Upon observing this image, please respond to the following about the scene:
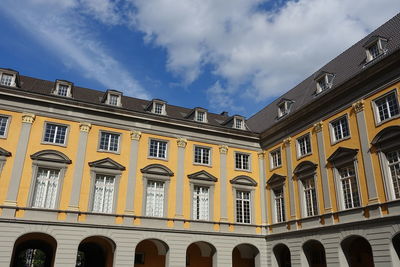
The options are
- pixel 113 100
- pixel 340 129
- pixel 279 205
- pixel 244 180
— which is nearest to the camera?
pixel 340 129

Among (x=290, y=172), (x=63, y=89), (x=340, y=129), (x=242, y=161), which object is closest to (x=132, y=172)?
(x=63, y=89)

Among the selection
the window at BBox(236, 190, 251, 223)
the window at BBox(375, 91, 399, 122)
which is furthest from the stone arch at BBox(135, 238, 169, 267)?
the window at BBox(375, 91, 399, 122)

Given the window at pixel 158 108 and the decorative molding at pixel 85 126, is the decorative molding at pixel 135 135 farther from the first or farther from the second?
the decorative molding at pixel 85 126

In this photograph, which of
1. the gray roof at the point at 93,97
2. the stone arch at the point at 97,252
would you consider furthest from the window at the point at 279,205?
the stone arch at the point at 97,252

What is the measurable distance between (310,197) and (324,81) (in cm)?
764

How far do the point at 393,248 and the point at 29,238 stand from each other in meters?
20.4

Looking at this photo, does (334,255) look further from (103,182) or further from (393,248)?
(103,182)

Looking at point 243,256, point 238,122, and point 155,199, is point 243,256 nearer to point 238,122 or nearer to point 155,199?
point 155,199

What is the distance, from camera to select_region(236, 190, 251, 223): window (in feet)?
86.5

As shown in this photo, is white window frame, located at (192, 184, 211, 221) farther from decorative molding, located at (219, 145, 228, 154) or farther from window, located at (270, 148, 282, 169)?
window, located at (270, 148, 282, 169)

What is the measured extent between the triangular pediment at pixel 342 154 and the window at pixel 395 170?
1985mm

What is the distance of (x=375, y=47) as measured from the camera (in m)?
21.0

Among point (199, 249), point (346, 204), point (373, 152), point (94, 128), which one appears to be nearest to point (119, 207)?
point (94, 128)

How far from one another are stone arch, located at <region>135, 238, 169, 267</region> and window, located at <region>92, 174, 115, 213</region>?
11.7 ft
